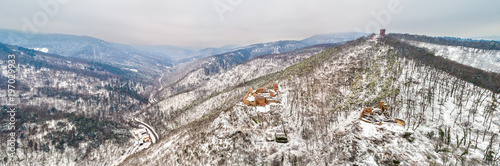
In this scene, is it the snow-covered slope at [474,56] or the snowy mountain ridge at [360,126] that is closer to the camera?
the snowy mountain ridge at [360,126]

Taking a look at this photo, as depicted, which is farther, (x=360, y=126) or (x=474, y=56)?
(x=474, y=56)

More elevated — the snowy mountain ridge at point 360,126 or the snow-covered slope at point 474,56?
the snow-covered slope at point 474,56

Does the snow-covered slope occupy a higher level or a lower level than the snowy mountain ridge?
higher

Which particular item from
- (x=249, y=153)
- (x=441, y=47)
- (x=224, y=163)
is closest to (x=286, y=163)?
(x=249, y=153)

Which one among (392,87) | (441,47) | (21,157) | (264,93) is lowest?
(21,157)

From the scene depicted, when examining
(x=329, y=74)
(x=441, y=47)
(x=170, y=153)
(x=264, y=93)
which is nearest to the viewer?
(x=170, y=153)

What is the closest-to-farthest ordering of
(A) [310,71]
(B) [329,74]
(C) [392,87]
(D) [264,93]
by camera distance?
(C) [392,87] < (D) [264,93] < (B) [329,74] < (A) [310,71]

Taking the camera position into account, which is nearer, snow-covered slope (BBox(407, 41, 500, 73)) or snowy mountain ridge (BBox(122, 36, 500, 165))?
snowy mountain ridge (BBox(122, 36, 500, 165))

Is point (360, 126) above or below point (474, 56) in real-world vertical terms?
below

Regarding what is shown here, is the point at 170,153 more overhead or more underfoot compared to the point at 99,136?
more overhead

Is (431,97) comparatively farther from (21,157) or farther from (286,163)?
(21,157)

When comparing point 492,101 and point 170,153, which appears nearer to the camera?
point 492,101
